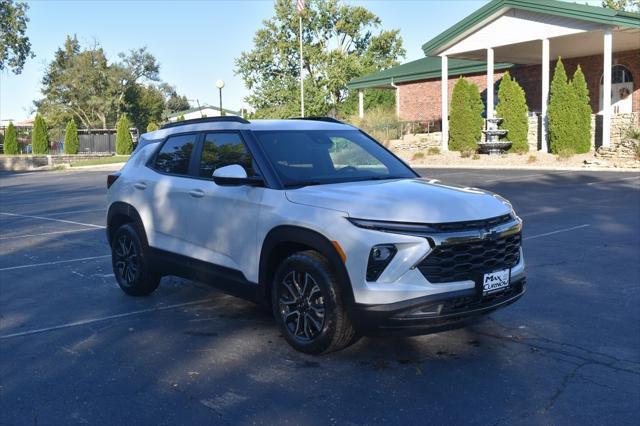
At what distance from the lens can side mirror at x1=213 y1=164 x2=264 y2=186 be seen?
548 centimetres

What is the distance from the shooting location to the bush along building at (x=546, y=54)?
84.4 feet

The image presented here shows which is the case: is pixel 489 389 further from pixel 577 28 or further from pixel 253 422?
pixel 577 28

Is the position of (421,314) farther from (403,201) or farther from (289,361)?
(289,361)

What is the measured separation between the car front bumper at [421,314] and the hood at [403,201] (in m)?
0.54

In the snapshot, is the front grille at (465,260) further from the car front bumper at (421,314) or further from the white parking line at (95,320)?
the white parking line at (95,320)

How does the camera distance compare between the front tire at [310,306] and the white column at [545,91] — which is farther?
the white column at [545,91]

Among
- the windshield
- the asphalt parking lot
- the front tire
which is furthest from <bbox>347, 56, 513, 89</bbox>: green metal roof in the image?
the front tire

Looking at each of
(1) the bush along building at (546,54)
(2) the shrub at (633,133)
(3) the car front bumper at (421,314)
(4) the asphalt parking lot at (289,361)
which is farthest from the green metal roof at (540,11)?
(3) the car front bumper at (421,314)

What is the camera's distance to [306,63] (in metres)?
58.6

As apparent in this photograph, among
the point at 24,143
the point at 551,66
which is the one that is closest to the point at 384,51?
the point at 551,66

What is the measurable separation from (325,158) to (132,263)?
257 cm

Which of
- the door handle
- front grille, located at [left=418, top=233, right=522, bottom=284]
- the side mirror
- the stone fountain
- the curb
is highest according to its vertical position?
the stone fountain

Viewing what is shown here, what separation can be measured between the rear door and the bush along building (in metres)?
22.3

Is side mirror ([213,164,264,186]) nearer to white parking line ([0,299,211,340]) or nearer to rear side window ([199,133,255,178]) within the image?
rear side window ([199,133,255,178])
